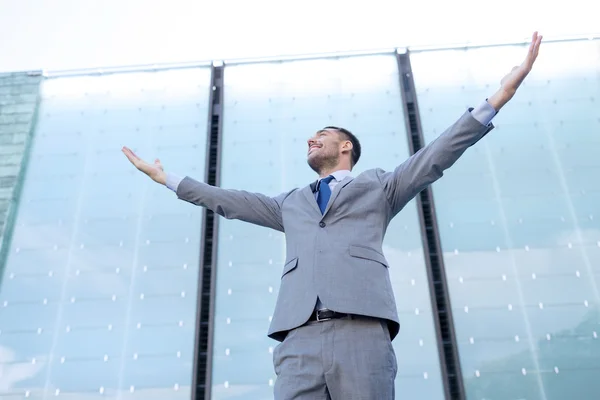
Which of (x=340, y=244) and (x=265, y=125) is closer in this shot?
(x=340, y=244)

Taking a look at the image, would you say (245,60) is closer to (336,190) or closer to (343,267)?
(336,190)

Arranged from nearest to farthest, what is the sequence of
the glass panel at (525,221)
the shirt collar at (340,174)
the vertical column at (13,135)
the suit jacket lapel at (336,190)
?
the suit jacket lapel at (336,190)
the shirt collar at (340,174)
the glass panel at (525,221)
the vertical column at (13,135)

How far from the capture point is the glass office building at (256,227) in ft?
14.2

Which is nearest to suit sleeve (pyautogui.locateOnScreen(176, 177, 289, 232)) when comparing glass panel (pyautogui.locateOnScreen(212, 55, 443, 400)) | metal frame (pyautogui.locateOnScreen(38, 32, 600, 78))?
glass panel (pyautogui.locateOnScreen(212, 55, 443, 400))

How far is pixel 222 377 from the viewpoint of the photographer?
14.1 ft

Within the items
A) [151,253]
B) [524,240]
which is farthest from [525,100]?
[151,253]

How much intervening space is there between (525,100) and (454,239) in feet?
5.61

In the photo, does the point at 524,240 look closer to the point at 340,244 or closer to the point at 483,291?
the point at 483,291

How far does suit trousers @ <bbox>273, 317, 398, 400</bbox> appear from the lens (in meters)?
1.09

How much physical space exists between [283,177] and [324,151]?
3.81m

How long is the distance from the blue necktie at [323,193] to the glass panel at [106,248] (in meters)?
3.34

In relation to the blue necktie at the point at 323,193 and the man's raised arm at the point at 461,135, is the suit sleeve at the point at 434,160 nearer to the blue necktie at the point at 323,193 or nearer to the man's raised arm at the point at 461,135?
the man's raised arm at the point at 461,135

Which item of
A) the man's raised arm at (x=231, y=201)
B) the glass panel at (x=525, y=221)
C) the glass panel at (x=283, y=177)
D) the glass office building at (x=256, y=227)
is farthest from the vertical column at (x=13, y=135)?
the man's raised arm at (x=231, y=201)

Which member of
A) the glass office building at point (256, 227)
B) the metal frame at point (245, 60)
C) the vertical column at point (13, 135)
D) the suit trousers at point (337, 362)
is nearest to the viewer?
the suit trousers at point (337, 362)
